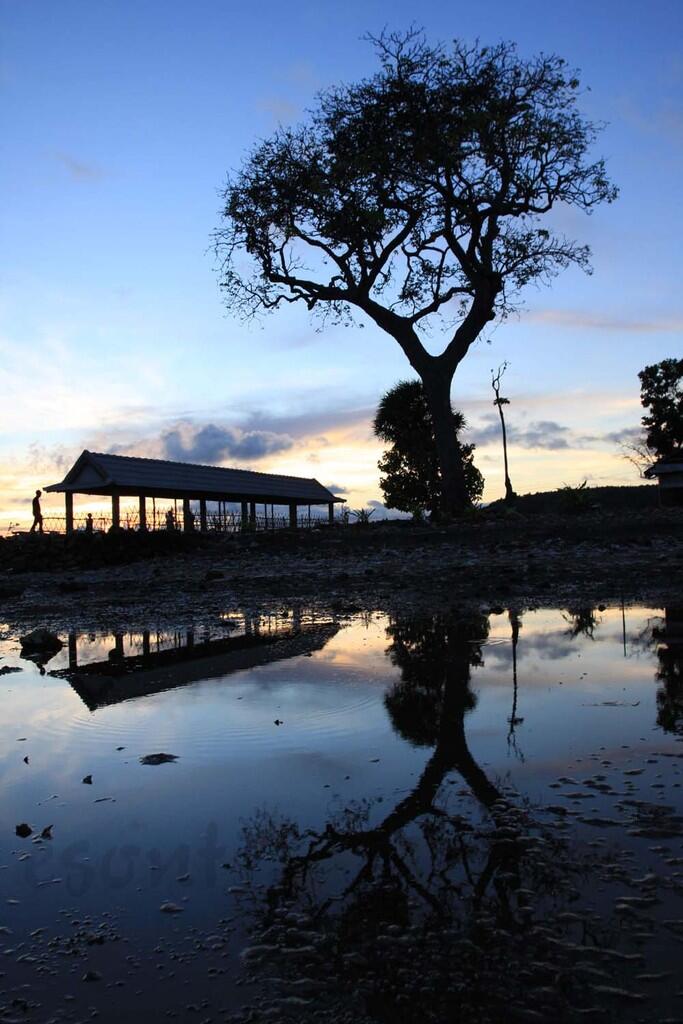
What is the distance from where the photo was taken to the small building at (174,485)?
31.5m

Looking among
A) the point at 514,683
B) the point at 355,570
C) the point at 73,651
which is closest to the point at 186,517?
the point at 355,570

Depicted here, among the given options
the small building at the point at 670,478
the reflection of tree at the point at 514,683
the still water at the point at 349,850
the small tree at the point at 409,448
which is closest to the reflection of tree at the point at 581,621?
the reflection of tree at the point at 514,683

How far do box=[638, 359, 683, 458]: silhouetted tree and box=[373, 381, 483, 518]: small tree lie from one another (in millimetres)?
15343

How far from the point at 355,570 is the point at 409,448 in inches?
1522

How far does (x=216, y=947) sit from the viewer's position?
175 centimetres

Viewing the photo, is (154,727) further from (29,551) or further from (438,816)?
(29,551)

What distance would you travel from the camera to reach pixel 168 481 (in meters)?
33.4

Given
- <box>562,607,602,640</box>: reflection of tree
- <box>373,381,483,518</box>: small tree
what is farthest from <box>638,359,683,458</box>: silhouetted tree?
<box>562,607,602,640</box>: reflection of tree

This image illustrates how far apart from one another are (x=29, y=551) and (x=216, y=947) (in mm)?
19106

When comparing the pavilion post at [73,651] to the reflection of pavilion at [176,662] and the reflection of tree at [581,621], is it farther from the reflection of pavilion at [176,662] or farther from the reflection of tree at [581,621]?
the reflection of tree at [581,621]

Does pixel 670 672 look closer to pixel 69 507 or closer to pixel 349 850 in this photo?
pixel 349 850

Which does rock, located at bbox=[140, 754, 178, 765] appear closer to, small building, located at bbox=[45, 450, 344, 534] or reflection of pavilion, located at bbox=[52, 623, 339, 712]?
reflection of pavilion, located at bbox=[52, 623, 339, 712]

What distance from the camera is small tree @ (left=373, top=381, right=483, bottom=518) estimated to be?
49.8 m

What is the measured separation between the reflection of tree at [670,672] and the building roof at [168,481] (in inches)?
1062
